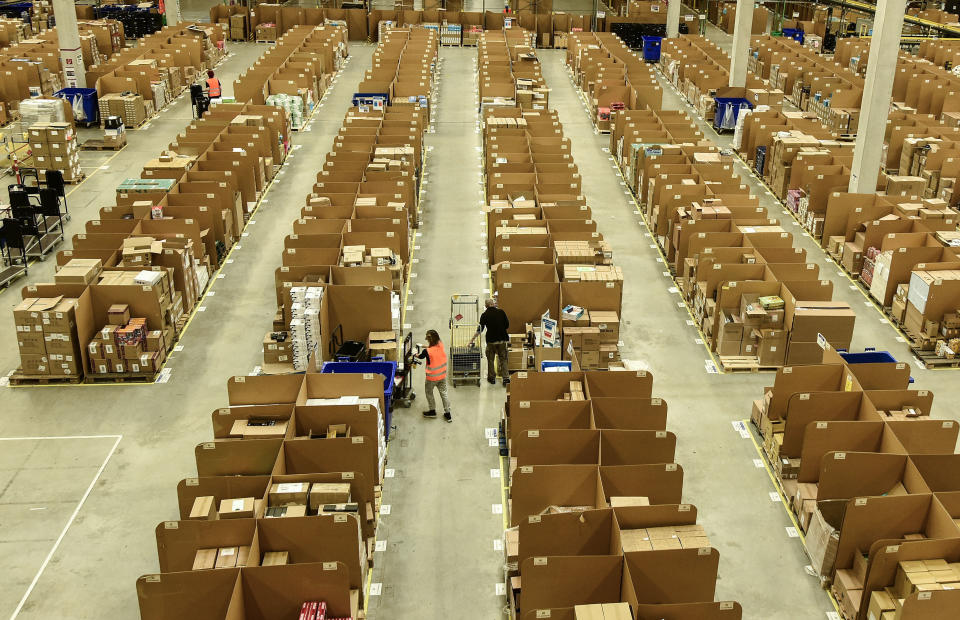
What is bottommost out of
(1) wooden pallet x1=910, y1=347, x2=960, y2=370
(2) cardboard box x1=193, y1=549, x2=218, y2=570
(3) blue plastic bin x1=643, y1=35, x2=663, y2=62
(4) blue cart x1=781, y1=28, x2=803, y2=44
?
(1) wooden pallet x1=910, y1=347, x2=960, y2=370

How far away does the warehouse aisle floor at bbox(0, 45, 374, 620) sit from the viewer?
9789 millimetres

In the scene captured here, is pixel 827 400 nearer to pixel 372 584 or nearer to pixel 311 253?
pixel 372 584

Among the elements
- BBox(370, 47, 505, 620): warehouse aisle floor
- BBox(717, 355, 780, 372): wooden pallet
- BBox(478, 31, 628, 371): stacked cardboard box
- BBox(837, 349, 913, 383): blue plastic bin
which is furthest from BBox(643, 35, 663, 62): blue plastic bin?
BBox(837, 349, 913, 383): blue plastic bin

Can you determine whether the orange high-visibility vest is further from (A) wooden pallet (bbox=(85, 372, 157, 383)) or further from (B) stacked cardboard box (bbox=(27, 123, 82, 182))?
(B) stacked cardboard box (bbox=(27, 123, 82, 182))

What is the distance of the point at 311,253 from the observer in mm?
14641

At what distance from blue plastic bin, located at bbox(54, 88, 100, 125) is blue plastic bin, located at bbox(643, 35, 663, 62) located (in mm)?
21720

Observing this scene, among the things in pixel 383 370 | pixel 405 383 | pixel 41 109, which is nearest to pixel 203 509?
pixel 383 370

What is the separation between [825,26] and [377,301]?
35992mm

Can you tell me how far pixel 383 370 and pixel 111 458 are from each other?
12.2 feet

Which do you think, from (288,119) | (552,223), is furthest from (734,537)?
(288,119)

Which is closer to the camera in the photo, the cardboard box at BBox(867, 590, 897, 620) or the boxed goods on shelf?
the boxed goods on shelf

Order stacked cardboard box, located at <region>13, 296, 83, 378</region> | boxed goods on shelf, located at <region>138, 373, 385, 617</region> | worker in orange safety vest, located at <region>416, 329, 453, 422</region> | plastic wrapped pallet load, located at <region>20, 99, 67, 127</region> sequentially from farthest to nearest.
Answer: plastic wrapped pallet load, located at <region>20, 99, 67, 127</region> → stacked cardboard box, located at <region>13, 296, 83, 378</region> → worker in orange safety vest, located at <region>416, 329, 453, 422</region> → boxed goods on shelf, located at <region>138, 373, 385, 617</region>

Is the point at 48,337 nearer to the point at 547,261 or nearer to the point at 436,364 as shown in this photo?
the point at 436,364

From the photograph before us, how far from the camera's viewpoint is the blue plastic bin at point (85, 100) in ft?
84.8
